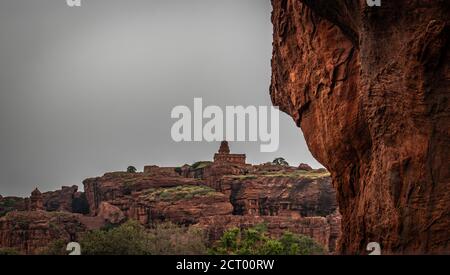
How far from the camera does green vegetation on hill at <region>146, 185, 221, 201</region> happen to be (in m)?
105

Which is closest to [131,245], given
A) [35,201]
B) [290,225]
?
[290,225]

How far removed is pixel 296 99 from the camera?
32.1 metres

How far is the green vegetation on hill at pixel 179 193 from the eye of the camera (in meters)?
105

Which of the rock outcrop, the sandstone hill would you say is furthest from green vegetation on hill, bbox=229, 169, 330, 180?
the rock outcrop

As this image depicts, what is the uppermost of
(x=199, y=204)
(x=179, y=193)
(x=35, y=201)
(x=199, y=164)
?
(x=199, y=164)

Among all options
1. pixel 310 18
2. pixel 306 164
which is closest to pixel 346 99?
pixel 310 18

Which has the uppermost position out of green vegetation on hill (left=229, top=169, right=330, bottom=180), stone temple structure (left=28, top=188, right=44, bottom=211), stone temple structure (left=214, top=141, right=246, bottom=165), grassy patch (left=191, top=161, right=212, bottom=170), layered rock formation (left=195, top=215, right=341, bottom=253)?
stone temple structure (left=214, top=141, right=246, bottom=165)

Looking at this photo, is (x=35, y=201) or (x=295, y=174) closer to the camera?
(x=35, y=201)

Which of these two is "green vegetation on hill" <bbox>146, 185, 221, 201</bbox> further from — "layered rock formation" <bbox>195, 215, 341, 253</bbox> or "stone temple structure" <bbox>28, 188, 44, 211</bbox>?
"stone temple structure" <bbox>28, 188, 44, 211</bbox>

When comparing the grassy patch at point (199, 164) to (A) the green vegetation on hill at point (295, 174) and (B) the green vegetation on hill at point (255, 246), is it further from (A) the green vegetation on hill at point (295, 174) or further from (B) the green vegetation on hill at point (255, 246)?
(B) the green vegetation on hill at point (255, 246)

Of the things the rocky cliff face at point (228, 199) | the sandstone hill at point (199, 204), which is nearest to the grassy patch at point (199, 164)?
the sandstone hill at point (199, 204)

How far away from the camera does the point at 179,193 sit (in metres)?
106

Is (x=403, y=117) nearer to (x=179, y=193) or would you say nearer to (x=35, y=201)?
(x=179, y=193)
